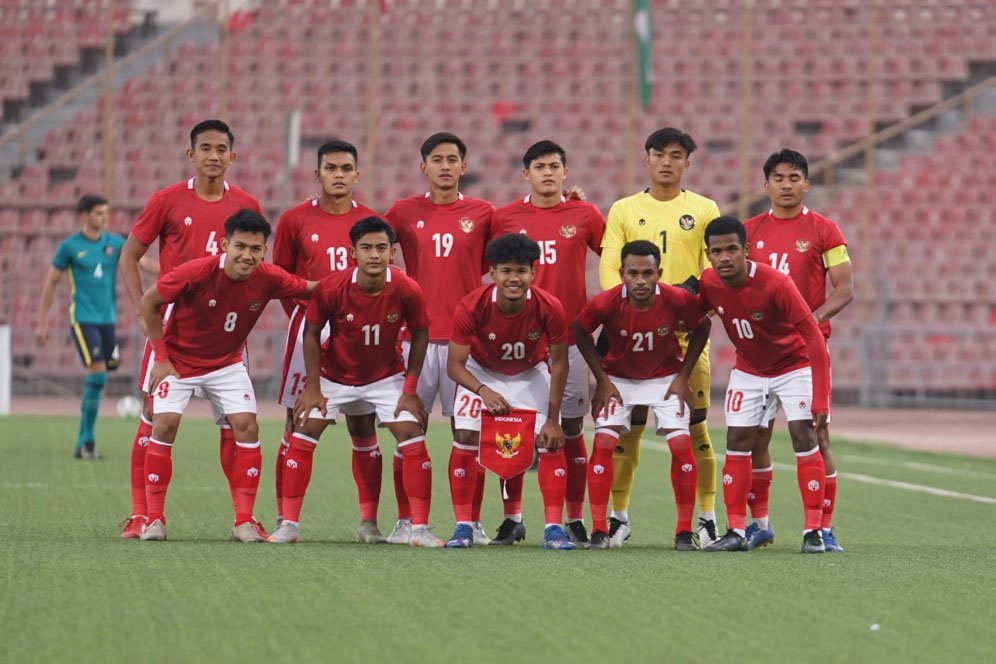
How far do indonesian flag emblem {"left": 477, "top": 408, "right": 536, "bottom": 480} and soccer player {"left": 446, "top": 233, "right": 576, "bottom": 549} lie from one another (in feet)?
0.21

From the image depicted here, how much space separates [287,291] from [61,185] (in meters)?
19.1

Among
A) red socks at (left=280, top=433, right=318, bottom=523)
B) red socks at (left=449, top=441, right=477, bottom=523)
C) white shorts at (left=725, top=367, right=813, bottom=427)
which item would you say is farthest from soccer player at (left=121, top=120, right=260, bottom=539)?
white shorts at (left=725, top=367, right=813, bottom=427)

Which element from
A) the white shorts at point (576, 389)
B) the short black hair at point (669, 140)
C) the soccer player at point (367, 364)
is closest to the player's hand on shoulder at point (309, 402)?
the soccer player at point (367, 364)

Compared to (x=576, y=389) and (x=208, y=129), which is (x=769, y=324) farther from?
(x=208, y=129)

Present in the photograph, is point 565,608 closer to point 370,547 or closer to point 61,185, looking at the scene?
point 370,547

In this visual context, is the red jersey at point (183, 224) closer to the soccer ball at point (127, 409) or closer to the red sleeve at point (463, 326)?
the red sleeve at point (463, 326)

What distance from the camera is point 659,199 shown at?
7867 millimetres

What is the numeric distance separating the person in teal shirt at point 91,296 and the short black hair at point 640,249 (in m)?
6.31

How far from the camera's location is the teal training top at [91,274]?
496 inches

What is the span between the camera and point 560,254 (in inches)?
306

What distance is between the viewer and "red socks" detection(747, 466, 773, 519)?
771 centimetres

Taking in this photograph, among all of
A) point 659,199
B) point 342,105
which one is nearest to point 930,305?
point 342,105

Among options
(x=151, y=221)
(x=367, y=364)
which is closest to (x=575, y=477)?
(x=367, y=364)

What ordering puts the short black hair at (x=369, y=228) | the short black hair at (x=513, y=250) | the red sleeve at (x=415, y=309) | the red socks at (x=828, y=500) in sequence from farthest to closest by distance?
1. the red socks at (x=828, y=500)
2. the red sleeve at (x=415, y=309)
3. the short black hair at (x=369, y=228)
4. the short black hair at (x=513, y=250)
